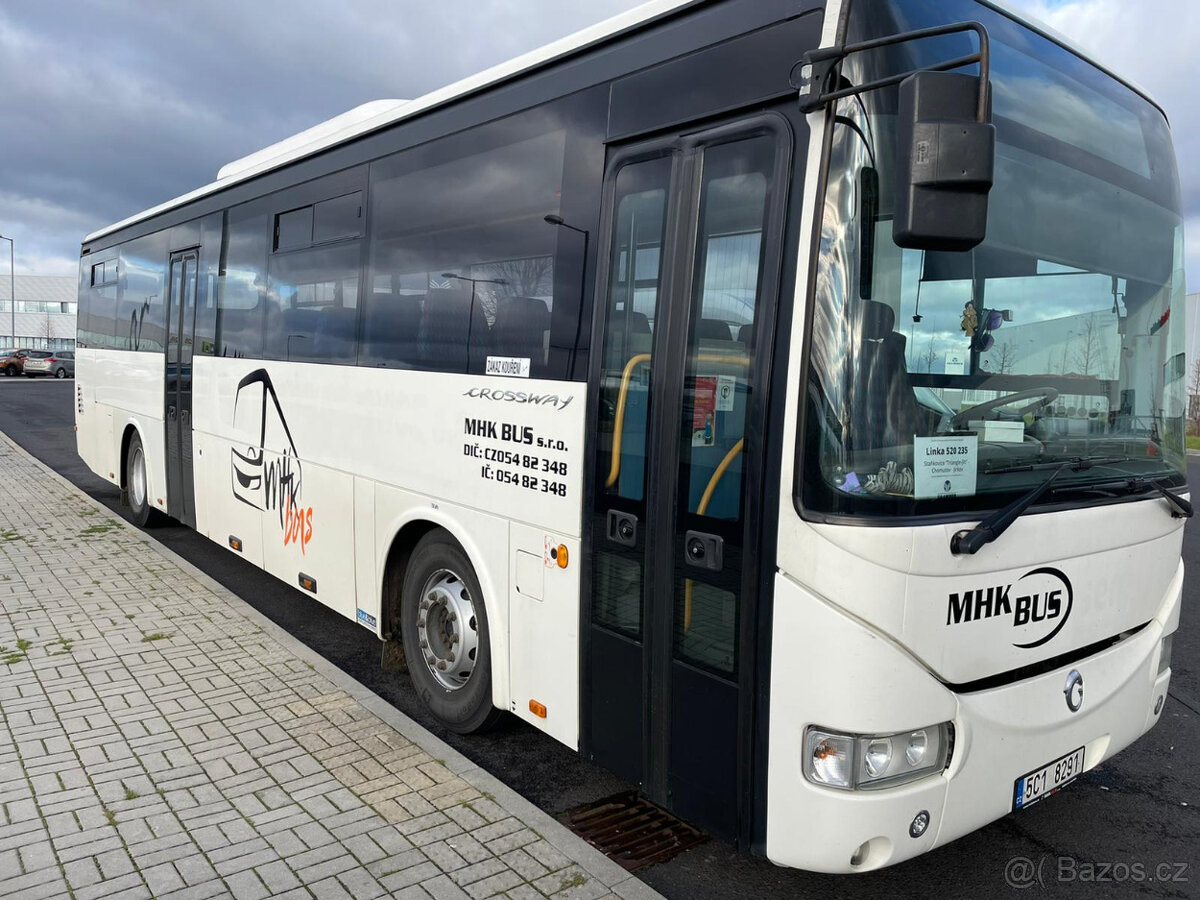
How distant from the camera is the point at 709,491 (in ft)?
10.6

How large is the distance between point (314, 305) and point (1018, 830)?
4897 millimetres

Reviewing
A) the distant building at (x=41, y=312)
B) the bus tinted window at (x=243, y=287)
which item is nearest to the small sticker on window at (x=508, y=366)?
the bus tinted window at (x=243, y=287)

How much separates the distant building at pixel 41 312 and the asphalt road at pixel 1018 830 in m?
87.4

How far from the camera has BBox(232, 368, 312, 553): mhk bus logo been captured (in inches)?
244

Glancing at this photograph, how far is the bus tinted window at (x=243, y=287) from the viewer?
6781 mm

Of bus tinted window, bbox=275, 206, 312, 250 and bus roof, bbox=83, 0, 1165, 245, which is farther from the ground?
bus roof, bbox=83, 0, 1165, 245

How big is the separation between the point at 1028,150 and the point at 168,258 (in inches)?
310

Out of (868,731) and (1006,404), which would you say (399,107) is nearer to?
(1006,404)

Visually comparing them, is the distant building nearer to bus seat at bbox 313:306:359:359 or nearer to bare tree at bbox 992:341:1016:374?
bus seat at bbox 313:306:359:359

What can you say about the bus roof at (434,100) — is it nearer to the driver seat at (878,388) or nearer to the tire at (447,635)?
the driver seat at (878,388)

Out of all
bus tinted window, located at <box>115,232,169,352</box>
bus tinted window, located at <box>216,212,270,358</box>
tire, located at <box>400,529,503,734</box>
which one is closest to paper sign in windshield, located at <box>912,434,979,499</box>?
tire, located at <box>400,529,503,734</box>

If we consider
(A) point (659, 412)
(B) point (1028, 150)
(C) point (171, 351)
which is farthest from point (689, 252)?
(C) point (171, 351)

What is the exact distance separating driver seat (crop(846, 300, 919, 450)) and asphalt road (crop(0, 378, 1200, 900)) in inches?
48.7

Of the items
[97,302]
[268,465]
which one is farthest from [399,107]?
[97,302]
